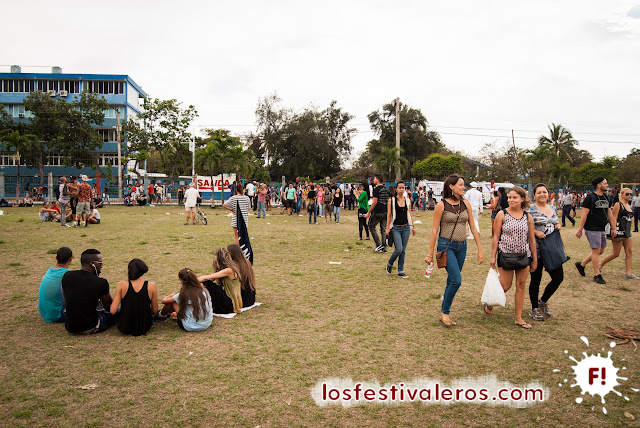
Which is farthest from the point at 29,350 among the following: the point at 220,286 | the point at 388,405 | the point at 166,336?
the point at 388,405

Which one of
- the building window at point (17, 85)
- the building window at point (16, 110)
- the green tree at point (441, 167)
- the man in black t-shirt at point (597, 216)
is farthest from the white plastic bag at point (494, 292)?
the building window at point (17, 85)

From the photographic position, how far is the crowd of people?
5.05 meters

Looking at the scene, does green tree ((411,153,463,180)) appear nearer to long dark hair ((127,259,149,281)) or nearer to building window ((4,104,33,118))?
long dark hair ((127,259,149,281))

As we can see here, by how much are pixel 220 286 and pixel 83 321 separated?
5.61 feet

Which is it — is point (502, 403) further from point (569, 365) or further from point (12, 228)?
point (12, 228)

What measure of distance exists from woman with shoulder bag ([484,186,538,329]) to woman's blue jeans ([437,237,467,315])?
40cm

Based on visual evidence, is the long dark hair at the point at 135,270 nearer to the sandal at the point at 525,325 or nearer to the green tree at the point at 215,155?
the sandal at the point at 525,325

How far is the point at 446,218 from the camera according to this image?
5516mm

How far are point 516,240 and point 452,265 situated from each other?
858 mm

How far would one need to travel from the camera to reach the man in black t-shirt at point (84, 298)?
5.02 metres

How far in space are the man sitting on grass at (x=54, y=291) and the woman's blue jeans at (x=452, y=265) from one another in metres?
4.81

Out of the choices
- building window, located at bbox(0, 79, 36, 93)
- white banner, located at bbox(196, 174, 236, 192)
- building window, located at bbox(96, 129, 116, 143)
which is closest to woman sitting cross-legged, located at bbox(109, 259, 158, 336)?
white banner, located at bbox(196, 174, 236, 192)

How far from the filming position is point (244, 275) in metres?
6.18

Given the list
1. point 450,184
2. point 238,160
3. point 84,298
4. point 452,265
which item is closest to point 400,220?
point 450,184
